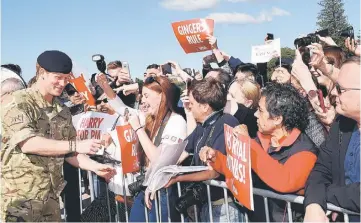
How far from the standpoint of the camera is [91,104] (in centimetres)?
512

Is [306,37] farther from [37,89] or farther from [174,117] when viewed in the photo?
[37,89]

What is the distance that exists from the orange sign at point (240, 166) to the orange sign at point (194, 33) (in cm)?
397

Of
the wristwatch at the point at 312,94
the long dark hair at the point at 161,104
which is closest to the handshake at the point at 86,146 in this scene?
the long dark hair at the point at 161,104

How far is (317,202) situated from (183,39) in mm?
4755

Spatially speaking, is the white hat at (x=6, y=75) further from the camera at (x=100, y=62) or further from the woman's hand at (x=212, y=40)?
the woman's hand at (x=212, y=40)

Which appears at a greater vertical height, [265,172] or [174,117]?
[174,117]

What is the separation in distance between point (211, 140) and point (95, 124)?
1.66 meters

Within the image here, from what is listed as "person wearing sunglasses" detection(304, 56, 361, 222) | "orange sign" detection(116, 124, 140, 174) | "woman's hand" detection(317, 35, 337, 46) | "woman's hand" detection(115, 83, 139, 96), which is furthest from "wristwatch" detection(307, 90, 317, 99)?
"woman's hand" detection(115, 83, 139, 96)

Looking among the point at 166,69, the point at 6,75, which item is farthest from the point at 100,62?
the point at 6,75

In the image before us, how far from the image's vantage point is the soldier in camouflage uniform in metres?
3.16

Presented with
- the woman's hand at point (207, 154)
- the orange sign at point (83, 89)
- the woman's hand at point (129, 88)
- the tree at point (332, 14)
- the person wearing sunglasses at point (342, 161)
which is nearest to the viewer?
the person wearing sunglasses at point (342, 161)

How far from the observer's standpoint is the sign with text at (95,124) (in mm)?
4523

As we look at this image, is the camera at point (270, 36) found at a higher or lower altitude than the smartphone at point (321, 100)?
higher

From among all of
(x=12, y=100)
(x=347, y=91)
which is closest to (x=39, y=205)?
(x=12, y=100)
